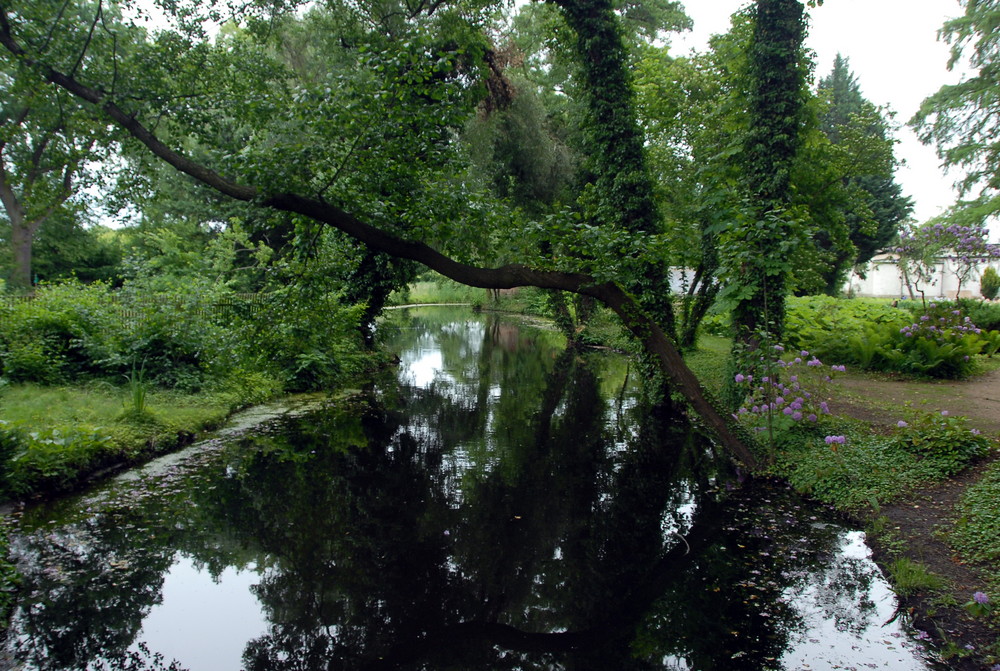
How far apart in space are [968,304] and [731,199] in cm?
1277

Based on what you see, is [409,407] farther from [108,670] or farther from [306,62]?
[306,62]

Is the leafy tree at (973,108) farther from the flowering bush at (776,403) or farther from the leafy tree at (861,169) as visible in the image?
the flowering bush at (776,403)

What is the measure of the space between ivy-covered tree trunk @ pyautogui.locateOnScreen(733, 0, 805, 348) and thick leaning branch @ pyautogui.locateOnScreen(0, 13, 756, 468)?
129 centimetres

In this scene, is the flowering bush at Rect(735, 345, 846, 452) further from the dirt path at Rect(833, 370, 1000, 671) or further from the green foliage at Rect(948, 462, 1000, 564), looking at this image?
the green foliage at Rect(948, 462, 1000, 564)

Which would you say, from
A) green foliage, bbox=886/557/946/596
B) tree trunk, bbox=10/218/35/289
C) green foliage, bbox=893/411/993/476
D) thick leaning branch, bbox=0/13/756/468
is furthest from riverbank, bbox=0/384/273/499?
tree trunk, bbox=10/218/35/289

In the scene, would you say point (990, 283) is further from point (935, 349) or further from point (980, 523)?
point (980, 523)

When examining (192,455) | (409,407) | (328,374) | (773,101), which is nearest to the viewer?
(192,455)

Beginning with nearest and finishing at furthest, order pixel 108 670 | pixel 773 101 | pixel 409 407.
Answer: pixel 108 670 < pixel 773 101 < pixel 409 407

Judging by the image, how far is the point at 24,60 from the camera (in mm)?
7027

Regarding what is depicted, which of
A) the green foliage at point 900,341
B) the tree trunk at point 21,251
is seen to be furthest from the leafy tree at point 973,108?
the tree trunk at point 21,251

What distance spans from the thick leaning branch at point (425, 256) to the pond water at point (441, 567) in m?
1.10

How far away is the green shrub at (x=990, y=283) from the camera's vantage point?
26734 mm

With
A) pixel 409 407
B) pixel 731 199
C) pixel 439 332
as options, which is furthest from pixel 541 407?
pixel 439 332

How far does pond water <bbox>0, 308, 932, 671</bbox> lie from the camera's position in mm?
4066
